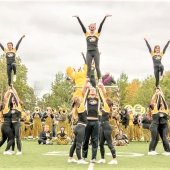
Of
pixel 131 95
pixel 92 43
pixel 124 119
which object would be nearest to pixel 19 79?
pixel 131 95

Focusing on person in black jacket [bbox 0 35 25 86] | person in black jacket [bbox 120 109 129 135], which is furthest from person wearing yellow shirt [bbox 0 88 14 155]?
person in black jacket [bbox 120 109 129 135]

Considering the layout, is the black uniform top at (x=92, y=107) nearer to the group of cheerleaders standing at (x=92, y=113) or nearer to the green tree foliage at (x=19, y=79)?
the group of cheerleaders standing at (x=92, y=113)

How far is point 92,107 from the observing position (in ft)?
46.2

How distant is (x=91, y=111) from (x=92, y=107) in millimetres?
117

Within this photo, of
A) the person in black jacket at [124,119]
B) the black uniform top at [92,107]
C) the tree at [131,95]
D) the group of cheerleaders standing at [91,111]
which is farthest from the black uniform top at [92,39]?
the tree at [131,95]

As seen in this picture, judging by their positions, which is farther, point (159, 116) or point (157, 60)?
point (159, 116)

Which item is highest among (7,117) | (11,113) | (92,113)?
(11,113)

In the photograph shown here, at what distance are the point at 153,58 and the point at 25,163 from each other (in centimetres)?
677

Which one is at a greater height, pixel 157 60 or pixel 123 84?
Answer: pixel 123 84

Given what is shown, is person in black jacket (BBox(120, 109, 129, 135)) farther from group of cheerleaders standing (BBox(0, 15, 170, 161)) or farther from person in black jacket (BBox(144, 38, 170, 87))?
person in black jacket (BBox(144, 38, 170, 87))

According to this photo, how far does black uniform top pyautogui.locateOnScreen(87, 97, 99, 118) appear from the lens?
14.0 m

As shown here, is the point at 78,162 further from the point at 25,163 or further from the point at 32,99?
the point at 32,99

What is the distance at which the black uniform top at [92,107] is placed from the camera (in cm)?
1404

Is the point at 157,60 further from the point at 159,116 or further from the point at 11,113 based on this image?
the point at 11,113
